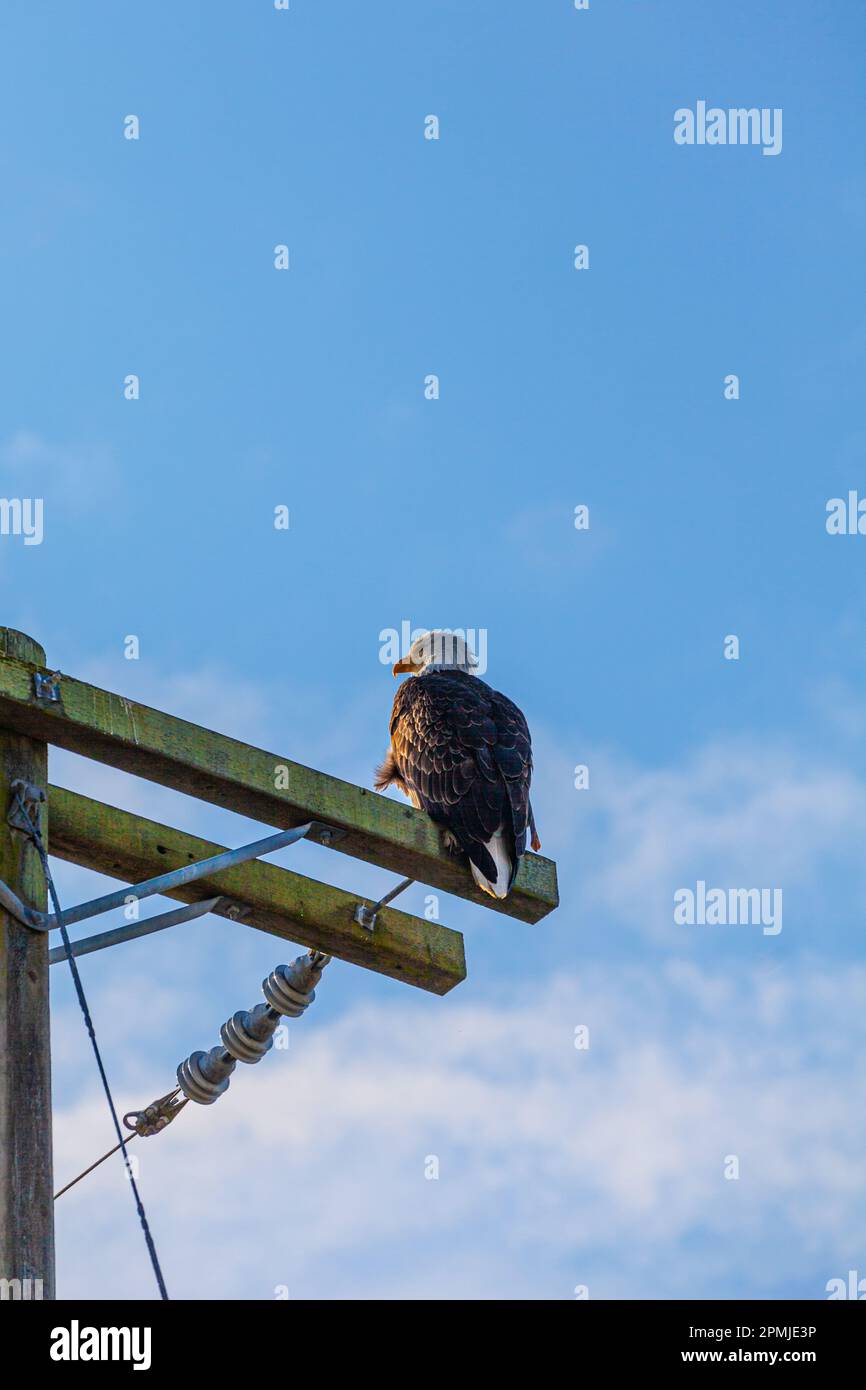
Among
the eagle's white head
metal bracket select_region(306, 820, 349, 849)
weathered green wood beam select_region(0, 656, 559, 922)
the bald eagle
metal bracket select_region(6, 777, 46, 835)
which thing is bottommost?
metal bracket select_region(6, 777, 46, 835)

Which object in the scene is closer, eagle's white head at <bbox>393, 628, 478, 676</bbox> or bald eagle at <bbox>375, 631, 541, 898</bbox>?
bald eagle at <bbox>375, 631, 541, 898</bbox>

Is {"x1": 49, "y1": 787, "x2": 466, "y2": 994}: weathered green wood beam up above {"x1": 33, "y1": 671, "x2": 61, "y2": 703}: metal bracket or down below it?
below

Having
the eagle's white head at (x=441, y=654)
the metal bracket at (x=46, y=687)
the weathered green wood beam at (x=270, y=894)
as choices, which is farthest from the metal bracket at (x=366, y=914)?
the eagle's white head at (x=441, y=654)

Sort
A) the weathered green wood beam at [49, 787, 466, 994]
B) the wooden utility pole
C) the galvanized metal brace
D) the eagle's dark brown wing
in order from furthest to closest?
the eagle's dark brown wing → the weathered green wood beam at [49, 787, 466, 994] → the galvanized metal brace → the wooden utility pole

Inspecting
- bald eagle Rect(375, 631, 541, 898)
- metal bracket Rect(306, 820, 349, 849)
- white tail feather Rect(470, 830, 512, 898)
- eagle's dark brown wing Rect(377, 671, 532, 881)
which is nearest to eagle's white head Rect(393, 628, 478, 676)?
bald eagle Rect(375, 631, 541, 898)

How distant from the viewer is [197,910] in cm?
734

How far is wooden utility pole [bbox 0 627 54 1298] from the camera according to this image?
20.5ft

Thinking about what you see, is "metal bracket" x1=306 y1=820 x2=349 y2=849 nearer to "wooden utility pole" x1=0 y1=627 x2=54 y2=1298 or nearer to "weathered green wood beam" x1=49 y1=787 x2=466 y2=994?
"weathered green wood beam" x1=49 y1=787 x2=466 y2=994

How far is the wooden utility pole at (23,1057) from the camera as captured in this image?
624 cm

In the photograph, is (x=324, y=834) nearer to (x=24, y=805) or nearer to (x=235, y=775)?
(x=235, y=775)

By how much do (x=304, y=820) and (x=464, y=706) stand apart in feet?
9.92

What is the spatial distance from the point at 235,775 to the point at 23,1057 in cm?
116

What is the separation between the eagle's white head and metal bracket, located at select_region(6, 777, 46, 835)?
4.92 m
